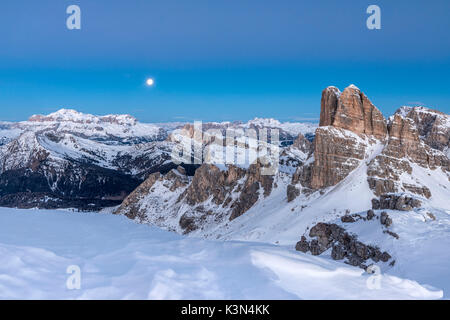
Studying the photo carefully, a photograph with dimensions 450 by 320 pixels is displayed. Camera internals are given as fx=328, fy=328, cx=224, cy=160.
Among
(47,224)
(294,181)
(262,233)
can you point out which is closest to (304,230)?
(262,233)

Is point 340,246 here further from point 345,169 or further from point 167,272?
point 345,169

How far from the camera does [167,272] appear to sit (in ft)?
31.8

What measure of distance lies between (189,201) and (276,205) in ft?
214

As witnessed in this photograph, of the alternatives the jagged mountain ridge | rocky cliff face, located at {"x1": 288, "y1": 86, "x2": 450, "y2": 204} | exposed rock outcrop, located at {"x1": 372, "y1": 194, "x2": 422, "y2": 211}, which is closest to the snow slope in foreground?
exposed rock outcrop, located at {"x1": 372, "y1": 194, "x2": 422, "y2": 211}

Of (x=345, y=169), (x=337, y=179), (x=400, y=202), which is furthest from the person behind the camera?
(x=345, y=169)

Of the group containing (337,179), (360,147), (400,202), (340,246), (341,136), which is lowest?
(340,246)

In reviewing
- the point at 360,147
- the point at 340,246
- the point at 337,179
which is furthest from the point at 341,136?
the point at 340,246

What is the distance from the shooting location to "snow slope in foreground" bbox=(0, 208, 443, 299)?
873 centimetres

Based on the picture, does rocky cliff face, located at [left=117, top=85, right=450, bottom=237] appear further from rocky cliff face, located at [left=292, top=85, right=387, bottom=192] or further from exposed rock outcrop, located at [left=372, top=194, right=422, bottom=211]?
exposed rock outcrop, located at [left=372, top=194, right=422, bottom=211]

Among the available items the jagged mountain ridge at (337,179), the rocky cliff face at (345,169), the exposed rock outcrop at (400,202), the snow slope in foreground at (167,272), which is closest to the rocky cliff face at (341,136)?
the rocky cliff face at (345,169)

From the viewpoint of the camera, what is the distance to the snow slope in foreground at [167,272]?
8.73 metres

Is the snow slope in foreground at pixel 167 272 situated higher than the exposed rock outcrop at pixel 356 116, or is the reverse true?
the exposed rock outcrop at pixel 356 116

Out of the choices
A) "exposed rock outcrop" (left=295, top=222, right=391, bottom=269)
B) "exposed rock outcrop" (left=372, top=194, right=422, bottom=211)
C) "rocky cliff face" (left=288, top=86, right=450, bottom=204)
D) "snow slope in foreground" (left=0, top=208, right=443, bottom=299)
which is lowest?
"exposed rock outcrop" (left=295, top=222, right=391, bottom=269)

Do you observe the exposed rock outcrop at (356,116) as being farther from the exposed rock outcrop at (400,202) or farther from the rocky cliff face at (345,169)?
the exposed rock outcrop at (400,202)
